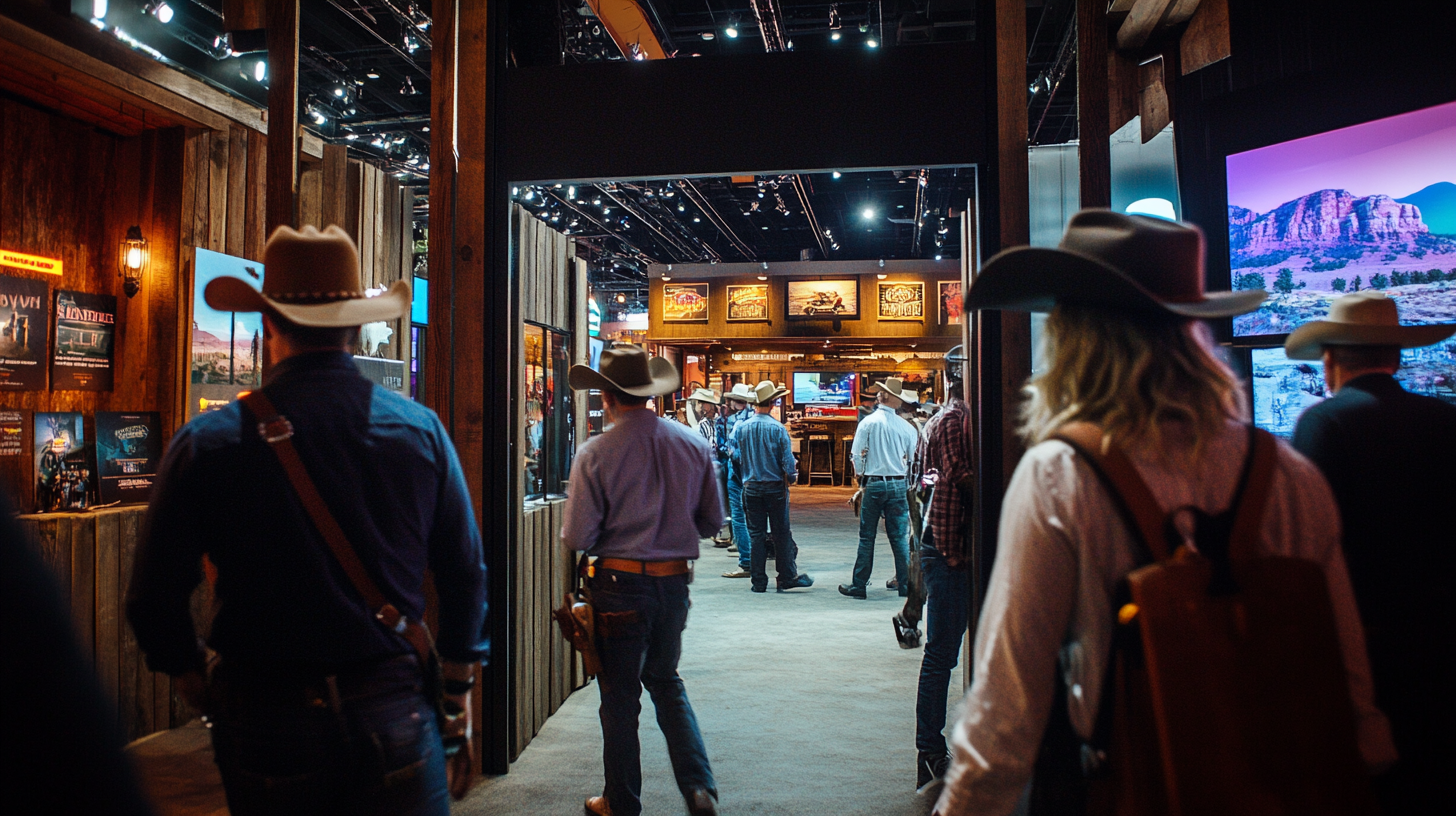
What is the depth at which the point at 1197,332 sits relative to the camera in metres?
1.32

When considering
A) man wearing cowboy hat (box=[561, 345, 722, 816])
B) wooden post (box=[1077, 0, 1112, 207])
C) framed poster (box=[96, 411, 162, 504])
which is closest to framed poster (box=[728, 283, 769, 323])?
framed poster (box=[96, 411, 162, 504])

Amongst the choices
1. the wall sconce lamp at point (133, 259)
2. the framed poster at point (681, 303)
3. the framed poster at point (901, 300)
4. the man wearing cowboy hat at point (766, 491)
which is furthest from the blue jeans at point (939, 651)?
the framed poster at point (681, 303)

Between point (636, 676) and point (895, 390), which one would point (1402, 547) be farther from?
point (895, 390)

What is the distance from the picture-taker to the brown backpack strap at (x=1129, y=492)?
1138 mm

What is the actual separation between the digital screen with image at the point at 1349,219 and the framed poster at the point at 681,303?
41.0 feet

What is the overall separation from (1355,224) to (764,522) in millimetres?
5289

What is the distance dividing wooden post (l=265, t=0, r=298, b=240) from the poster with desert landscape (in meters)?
3.90

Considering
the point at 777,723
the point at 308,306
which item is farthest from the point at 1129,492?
the point at 777,723

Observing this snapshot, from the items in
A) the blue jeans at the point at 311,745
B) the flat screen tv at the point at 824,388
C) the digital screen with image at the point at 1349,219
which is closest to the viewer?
the blue jeans at the point at 311,745

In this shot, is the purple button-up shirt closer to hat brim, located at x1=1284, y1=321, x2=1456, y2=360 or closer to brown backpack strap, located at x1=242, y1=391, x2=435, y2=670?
brown backpack strap, located at x1=242, y1=391, x2=435, y2=670

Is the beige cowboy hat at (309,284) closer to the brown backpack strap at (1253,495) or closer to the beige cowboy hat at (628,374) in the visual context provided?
the beige cowboy hat at (628,374)

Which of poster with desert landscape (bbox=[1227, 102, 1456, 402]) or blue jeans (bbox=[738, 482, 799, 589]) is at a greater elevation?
poster with desert landscape (bbox=[1227, 102, 1456, 402])

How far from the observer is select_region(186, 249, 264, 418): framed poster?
485 cm

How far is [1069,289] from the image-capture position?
1358mm
